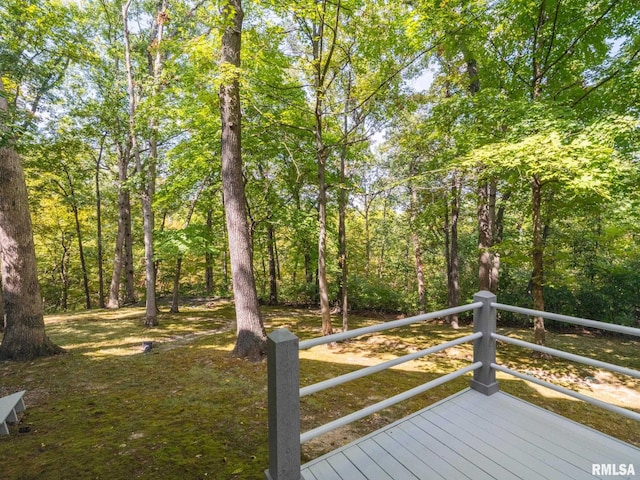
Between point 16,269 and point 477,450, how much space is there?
27.3 feet

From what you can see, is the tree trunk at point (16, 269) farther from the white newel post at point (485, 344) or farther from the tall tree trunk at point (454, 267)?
the tall tree trunk at point (454, 267)

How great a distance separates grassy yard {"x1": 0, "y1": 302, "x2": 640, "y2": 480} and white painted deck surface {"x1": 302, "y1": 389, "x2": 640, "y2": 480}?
4.04 ft

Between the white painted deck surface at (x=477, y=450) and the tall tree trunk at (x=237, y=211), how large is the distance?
429 centimetres

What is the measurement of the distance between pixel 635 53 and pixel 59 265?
25.3 metres

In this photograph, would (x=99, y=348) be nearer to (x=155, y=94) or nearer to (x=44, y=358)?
(x=44, y=358)

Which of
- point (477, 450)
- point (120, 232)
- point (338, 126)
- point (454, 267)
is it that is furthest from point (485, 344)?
point (120, 232)

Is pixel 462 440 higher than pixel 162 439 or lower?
higher

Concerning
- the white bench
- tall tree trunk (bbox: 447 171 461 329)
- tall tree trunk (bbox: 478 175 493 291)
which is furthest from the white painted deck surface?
tall tree trunk (bbox: 447 171 461 329)

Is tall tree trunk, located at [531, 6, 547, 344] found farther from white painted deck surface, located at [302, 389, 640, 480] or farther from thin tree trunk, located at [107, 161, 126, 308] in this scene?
thin tree trunk, located at [107, 161, 126, 308]

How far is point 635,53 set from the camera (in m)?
5.92

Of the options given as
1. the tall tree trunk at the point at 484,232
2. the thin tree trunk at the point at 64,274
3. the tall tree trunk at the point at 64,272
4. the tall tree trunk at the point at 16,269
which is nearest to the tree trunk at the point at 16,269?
the tall tree trunk at the point at 16,269

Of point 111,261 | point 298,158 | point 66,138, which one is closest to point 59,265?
point 111,261

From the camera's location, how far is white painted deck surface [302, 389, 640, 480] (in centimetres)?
196

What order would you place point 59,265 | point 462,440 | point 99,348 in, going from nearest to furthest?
1. point 462,440
2. point 99,348
3. point 59,265
